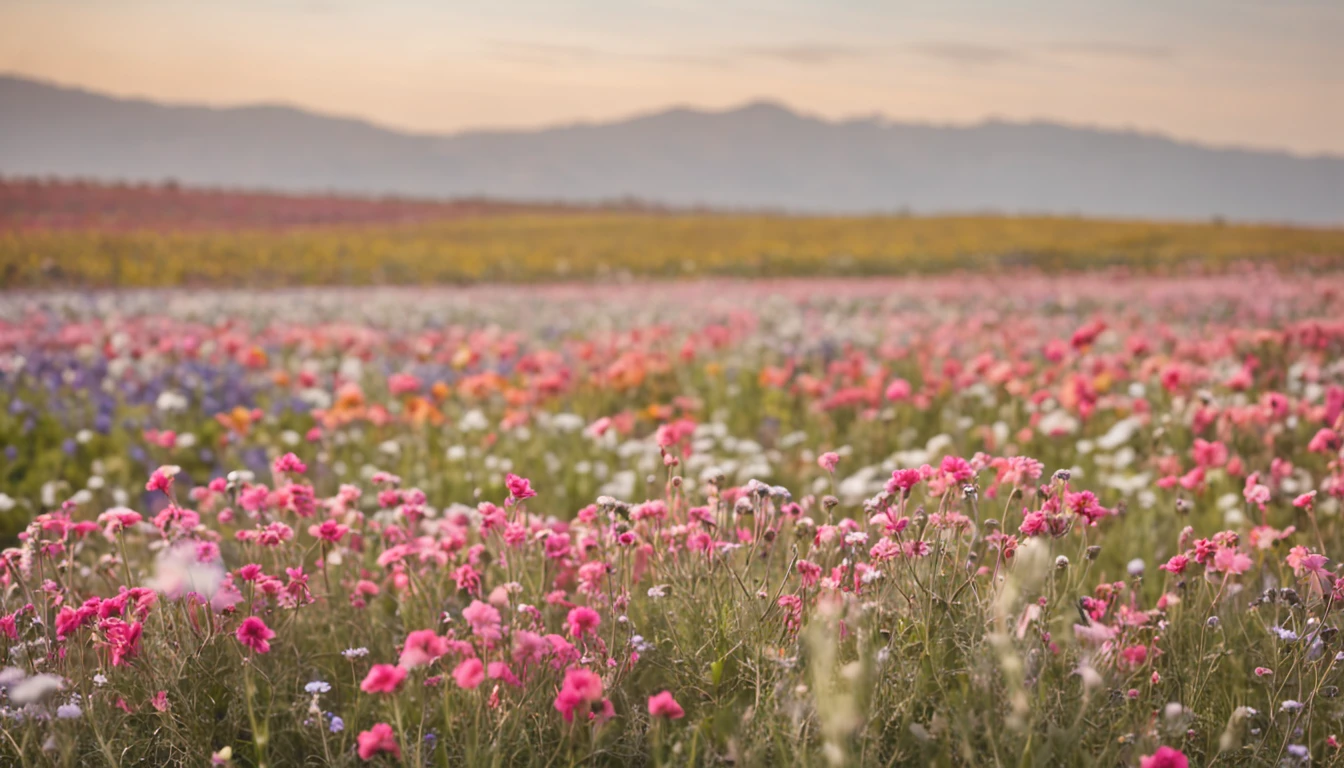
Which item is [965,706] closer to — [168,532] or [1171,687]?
[1171,687]

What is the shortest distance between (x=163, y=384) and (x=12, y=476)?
60.6 inches

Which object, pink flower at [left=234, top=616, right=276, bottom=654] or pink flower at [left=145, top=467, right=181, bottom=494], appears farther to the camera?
pink flower at [left=145, top=467, right=181, bottom=494]

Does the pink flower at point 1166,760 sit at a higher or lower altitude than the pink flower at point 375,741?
higher

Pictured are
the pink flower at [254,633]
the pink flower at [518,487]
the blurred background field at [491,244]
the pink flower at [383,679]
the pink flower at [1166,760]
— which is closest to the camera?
the pink flower at [1166,760]

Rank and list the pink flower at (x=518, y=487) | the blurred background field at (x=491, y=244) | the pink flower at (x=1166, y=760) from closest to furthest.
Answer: the pink flower at (x=1166, y=760)
the pink flower at (x=518, y=487)
the blurred background field at (x=491, y=244)

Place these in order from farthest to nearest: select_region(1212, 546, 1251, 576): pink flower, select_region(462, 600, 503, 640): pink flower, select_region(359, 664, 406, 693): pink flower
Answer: select_region(1212, 546, 1251, 576): pink flower, select_region(462, 600, 503, 640): pink flower, select_region(359, 664, 406, 693): pink flower

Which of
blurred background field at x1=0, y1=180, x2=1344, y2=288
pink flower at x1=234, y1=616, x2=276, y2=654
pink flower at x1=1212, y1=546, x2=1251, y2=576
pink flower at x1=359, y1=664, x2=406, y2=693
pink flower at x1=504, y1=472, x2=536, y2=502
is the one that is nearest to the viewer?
pink flower at x1=359, y1=664, x2=406, y2=693

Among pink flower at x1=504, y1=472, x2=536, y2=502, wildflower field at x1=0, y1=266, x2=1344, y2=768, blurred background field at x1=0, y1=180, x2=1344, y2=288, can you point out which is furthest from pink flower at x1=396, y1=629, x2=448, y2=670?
blurred background field at x1=0, y1=180, x2=1344, y2=288

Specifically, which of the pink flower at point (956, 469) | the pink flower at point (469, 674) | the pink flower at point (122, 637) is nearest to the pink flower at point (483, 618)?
the pink flower at point (469, 674)

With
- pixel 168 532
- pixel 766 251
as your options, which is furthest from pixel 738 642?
pixel 766 251

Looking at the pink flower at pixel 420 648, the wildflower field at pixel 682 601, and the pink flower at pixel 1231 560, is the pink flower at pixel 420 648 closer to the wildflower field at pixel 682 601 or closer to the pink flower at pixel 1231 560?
the wildflower field at pixel 682 601

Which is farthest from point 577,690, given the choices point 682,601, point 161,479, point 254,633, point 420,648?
point 161,479

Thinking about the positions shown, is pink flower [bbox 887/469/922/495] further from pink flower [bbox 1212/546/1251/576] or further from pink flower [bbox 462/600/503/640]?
pink flower [bbox 462/600/503/640]

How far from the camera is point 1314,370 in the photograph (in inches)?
238
